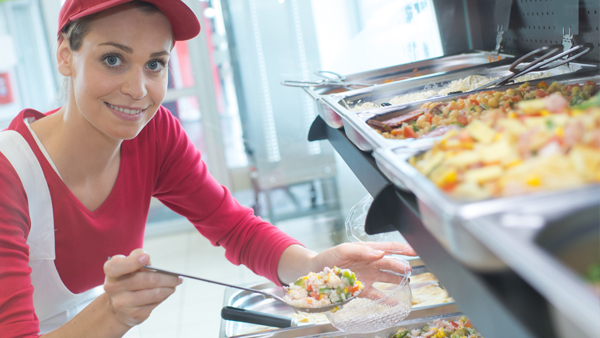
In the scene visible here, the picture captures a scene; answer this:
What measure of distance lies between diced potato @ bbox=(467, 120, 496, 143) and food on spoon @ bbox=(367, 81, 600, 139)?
0.26 metres

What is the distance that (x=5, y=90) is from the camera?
4.54m

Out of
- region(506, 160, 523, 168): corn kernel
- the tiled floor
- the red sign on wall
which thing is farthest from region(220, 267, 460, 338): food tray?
the red sign on wall

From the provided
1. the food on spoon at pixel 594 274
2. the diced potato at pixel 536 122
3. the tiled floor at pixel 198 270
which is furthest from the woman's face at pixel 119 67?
the tiled floor at pixel 198 270

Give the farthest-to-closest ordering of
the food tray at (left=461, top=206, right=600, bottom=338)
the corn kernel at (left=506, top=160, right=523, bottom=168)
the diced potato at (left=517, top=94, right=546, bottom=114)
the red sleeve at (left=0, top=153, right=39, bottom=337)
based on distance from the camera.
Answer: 1. the red sleeve at (left=0, top=153, right=39, bottom=337)
2. the diced potato at (left=517, top=94, right=546, bottom=114)
3. the corn kernel at (left=506, top=160, right=523, bottom=168)
4. the food tray at (left=461, top=206, right=600, bottom=338)

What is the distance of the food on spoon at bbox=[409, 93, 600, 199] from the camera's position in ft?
1.50

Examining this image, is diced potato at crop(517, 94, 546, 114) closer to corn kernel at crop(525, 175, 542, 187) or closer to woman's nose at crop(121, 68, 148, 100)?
corn kernel at crop(525, 175, 542, 187)

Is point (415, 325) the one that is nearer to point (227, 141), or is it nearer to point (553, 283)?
point (553, 283)

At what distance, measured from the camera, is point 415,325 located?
4.17 feet

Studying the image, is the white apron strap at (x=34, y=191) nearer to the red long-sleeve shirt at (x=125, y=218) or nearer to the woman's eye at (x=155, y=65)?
the red long-sleeve shirt at (x=125, y=218)

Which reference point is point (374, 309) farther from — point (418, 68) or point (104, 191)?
point (418, 68)

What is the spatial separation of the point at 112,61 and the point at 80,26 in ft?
0.38

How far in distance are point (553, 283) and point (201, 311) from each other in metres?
3.02

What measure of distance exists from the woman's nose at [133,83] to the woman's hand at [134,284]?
18.2 inches

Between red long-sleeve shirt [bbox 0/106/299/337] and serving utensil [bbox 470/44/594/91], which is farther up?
serving utensil [bbox 470/44/594/91]
